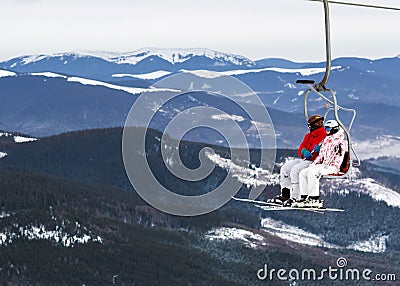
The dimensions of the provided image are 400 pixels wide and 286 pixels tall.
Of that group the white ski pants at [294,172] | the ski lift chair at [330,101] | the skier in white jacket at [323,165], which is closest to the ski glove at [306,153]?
the white ski pants at [294,172]

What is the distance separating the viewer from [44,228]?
176750 mm

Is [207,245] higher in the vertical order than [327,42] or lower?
→ lower

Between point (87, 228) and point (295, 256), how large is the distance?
160 feet

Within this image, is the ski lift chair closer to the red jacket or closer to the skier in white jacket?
the skier in white jacket

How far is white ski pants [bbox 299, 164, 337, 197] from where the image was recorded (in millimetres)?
22344

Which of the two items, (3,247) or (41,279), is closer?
(41,279)

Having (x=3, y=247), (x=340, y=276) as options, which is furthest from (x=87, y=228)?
(x=340, y=276)

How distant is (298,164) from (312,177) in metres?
0.78

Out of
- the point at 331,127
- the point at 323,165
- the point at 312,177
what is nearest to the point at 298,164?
the point at 312,177

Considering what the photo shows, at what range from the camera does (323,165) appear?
2248cm

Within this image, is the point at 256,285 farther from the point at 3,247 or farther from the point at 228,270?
the point at 3,247

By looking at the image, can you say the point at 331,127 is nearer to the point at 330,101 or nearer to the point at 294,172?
the point at 294,172

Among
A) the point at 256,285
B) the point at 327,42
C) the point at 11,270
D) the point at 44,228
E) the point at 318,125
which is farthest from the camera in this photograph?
the point at 44,228

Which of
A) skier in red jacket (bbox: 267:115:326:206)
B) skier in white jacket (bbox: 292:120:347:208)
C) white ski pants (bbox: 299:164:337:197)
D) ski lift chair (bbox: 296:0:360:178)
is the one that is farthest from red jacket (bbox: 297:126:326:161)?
ski lift chair (bbox: 296:0:360:178)
